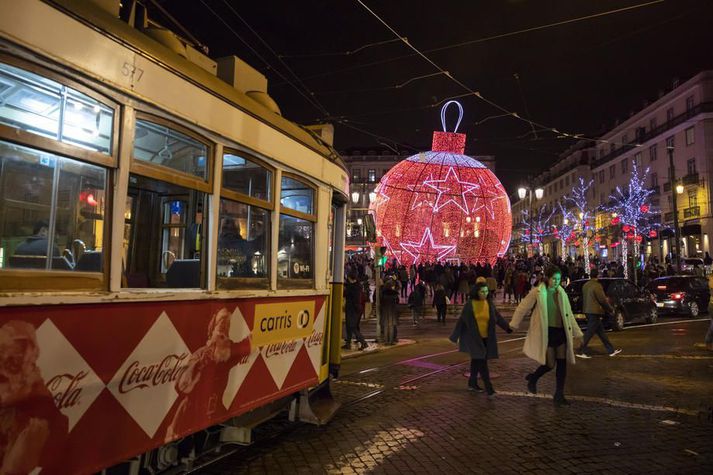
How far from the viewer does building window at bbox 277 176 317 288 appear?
16.0 ft

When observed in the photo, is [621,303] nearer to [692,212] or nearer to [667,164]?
[692,212]

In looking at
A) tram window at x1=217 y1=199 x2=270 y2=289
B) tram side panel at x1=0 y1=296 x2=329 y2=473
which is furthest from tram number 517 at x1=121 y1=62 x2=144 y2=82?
tram side panel at x1=0 y1=296 x2=329 y2=473

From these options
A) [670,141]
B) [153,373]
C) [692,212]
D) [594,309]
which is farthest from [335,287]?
[670,141]

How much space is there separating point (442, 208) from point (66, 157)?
24633 millimetres

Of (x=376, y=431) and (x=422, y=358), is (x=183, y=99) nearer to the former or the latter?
(x=376, y=431)

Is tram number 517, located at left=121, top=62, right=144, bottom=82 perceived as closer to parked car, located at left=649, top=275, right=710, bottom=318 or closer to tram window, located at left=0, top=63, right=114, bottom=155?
tram window, located at left=0, top=63, right=114, bottom=155

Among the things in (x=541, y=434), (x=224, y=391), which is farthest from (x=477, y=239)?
(x=224, y=391)

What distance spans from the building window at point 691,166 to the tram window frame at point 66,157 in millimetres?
49001

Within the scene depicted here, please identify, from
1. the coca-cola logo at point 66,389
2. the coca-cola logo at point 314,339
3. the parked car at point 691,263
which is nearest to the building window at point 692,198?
→ the parked car at point 691,263

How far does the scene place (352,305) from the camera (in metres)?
12.1

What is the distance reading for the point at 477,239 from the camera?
91.4ft

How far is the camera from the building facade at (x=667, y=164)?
41.2 m

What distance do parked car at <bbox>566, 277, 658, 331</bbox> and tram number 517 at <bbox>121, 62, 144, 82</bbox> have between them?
1468 cm

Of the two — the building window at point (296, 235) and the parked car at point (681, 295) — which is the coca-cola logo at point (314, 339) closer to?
the building window at point (296, 235)
